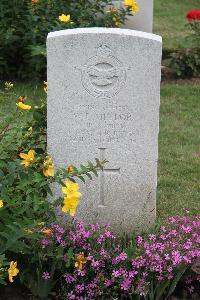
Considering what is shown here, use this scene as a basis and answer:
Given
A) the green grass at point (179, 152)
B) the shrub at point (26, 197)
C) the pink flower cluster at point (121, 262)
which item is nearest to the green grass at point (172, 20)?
the green grass at point (179, 152)

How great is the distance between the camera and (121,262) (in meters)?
3.98

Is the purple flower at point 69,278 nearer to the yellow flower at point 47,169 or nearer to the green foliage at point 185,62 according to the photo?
the yellow flower at point 47,169

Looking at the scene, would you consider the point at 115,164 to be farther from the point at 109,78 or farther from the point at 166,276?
the point at 166,276

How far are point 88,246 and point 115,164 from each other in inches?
23.5

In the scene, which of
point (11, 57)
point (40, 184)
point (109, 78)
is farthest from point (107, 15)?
point (40, 184)

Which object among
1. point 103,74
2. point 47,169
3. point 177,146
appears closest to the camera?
point 47,169

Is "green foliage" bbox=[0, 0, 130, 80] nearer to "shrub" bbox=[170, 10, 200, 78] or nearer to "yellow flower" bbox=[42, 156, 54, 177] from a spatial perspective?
"shrub" bbox=[170, 10, 200, 78]

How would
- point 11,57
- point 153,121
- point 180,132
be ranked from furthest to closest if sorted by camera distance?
point 11,57 < point 180,132 < point 153,121

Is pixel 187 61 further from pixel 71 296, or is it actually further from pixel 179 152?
pixel 71 296

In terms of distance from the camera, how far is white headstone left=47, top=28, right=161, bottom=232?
418cm

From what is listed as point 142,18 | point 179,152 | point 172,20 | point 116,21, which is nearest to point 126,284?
point 179,152

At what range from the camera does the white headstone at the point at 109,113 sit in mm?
4184

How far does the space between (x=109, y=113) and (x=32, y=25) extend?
4.25 m

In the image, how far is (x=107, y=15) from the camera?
890cm
